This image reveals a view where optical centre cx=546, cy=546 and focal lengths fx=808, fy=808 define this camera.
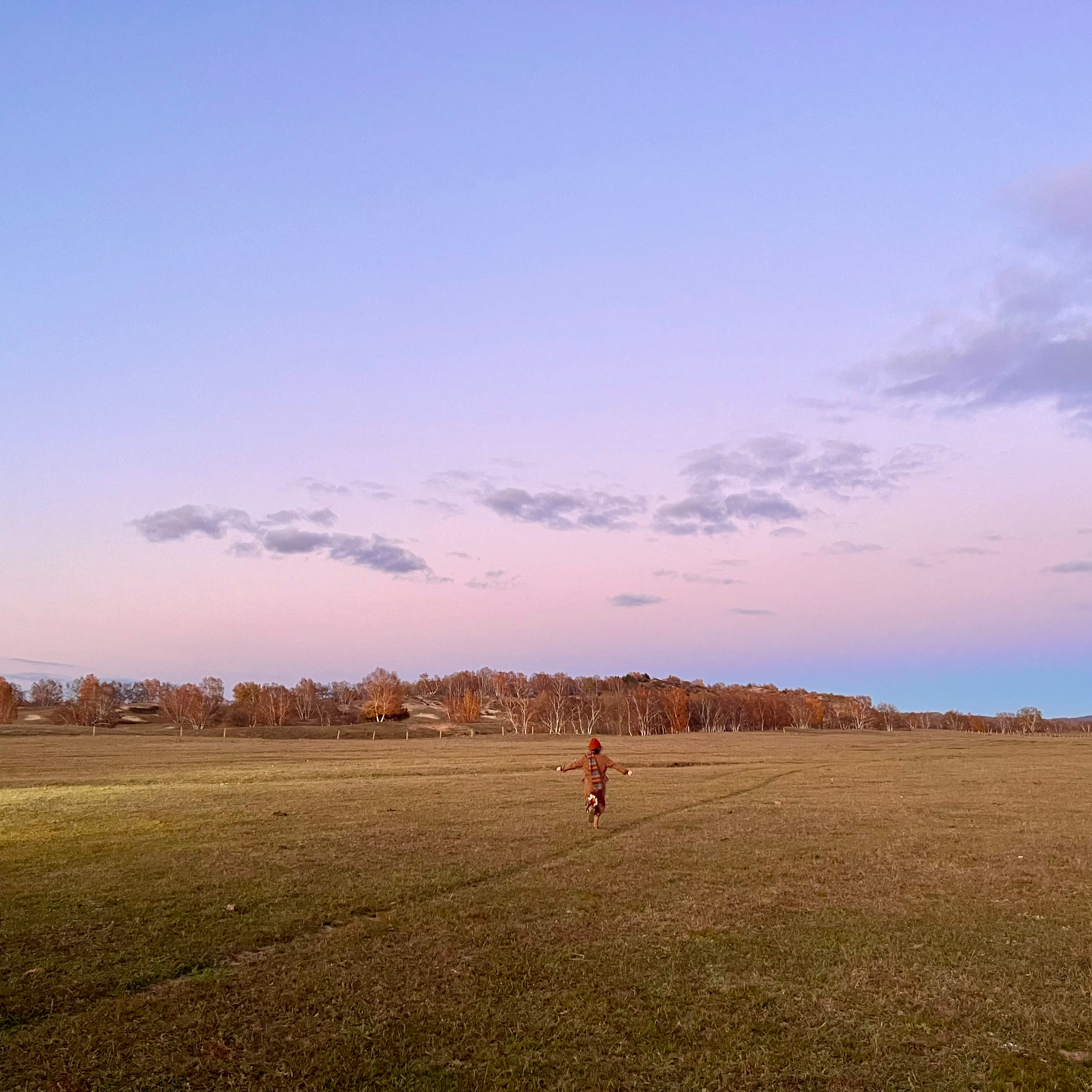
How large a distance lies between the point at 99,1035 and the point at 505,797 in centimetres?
2591

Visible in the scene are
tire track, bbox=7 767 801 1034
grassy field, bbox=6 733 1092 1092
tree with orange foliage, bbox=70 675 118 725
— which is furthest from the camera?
tree with orange foliage, bbox=70 675 118 725

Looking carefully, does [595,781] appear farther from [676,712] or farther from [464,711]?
[464,711]

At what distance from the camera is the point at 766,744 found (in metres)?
81.2

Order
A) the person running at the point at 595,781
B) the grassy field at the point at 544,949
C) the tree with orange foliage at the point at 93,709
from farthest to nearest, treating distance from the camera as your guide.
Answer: the tree with orange foliage at the point at 93,709 < the person running at the point at 595,781 < the grassy field at the point at 544,949

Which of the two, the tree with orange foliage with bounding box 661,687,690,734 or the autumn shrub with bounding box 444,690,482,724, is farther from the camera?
the autumn shrub with bounding box 444,690,482,724

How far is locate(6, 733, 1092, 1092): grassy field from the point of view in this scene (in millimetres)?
8586

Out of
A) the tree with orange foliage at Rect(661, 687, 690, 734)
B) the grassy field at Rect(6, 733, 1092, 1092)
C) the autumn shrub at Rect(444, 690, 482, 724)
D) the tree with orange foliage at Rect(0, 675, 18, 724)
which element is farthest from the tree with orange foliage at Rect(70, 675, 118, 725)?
the grassy field at Rect(6, 733, 1092, 1092)

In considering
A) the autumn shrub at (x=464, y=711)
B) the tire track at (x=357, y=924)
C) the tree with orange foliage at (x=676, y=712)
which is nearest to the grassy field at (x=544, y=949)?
the tire track at (x=357, y=924)

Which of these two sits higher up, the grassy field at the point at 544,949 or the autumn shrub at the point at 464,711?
the grassy field at the point at 544,949

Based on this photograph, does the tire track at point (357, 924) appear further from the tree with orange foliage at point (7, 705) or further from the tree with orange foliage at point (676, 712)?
the tree with orange foliage at point (7, 705)

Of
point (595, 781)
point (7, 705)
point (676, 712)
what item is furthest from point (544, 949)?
point (7, 705)

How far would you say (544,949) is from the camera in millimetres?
12289

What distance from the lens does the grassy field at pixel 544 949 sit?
859 centimetres

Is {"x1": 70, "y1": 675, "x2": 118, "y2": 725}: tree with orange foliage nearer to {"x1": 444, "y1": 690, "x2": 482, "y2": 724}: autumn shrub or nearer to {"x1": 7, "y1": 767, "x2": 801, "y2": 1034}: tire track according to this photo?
{"x1": 444, "y1": 690, "x2": 482, "y2": 724}: autumn shrub
